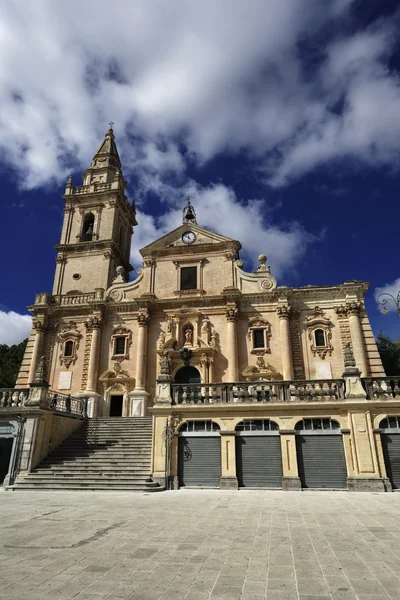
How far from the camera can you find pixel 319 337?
87.4 feet

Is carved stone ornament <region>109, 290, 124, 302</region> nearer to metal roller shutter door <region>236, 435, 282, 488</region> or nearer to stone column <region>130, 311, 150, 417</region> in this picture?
stone column <region>130, 311, 150, 417</region>

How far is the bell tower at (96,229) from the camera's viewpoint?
3238cm

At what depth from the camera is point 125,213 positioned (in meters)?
37.2

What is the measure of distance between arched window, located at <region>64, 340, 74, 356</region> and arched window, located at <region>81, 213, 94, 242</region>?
9623 millimetres

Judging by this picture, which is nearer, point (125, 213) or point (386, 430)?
point (386, 430)

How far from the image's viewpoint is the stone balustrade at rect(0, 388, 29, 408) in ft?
60.1

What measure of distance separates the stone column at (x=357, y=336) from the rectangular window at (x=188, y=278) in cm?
1079

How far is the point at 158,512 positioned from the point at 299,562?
5110 mm

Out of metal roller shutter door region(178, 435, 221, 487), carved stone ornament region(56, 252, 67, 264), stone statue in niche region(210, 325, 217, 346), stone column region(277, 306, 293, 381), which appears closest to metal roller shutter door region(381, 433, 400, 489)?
metal roller shutter door region(178, 435, 221, 487)

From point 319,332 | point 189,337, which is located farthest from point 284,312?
point 189,337

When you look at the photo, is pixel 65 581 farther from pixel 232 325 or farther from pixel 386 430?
pixel 232 325

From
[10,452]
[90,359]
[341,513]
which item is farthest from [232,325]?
[341,513]

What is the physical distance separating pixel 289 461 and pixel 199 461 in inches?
136

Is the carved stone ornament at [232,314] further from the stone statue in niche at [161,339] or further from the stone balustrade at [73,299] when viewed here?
the stone balustrade at [73,299]
